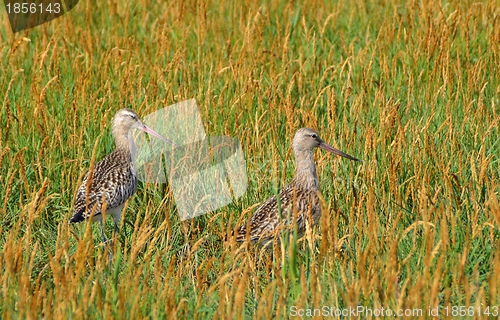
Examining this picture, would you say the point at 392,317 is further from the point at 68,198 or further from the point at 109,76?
the point at 109,76

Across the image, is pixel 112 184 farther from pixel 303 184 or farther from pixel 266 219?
pixel 303 184

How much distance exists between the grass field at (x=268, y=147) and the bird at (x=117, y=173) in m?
0.12

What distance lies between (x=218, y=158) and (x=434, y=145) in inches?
57.9

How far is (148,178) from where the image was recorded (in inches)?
218

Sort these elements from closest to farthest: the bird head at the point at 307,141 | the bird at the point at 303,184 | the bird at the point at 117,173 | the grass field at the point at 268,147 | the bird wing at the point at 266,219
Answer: the grass field at the point at 268,147
the bird wing at the point at 266,219
the bird at the point at 303,184
the bird head at the point at 307,141
the bird at the point at 117,173

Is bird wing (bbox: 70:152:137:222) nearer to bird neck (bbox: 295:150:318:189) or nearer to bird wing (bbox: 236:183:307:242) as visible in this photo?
bird wing (bbox: 236:183:307:242)

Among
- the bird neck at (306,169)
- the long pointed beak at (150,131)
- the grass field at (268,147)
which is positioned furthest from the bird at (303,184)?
the long pointed beak at (150,131)

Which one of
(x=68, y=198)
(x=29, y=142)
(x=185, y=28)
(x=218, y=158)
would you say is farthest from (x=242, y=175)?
(x=185, y=28)

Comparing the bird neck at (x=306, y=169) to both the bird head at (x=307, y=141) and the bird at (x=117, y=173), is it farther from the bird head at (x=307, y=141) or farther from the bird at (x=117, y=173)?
the bird at (x=117, y=173)

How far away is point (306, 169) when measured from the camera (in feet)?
17.2

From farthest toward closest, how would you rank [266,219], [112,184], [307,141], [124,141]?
[124,141] < [112,184] < [307,141] < [266,219]

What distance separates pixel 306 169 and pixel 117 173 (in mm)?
1307

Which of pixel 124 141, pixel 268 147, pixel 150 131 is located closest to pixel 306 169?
pixel 268 147

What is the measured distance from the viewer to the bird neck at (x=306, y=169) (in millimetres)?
5215
